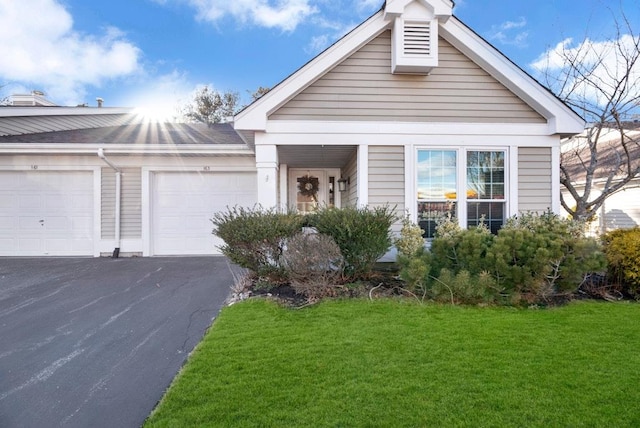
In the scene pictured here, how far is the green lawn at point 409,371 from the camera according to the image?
2.36 m

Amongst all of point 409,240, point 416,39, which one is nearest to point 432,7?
point 416,39

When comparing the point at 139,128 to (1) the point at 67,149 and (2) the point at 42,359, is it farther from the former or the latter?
(2) the point at 42,359

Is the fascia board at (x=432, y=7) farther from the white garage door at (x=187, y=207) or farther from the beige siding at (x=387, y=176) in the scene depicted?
the white garage door at (x=187, y=207)

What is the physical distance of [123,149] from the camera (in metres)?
8.80

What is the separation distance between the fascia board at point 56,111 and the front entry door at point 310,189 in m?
7.70

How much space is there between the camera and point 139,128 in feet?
38.7

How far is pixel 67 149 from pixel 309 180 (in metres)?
6.40

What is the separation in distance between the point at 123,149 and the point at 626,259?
35.6ft

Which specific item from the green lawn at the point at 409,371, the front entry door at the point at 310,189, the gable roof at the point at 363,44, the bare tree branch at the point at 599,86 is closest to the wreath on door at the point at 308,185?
the front entry door at the point at 310,189

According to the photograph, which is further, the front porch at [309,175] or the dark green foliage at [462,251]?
the front porch at [309,175]

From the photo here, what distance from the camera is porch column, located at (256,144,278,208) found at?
6.70 meters

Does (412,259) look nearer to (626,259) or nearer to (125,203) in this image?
(626,259)

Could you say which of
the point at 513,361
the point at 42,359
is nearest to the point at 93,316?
the point at 42,359

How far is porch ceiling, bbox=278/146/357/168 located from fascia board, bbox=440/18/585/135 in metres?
2.84
